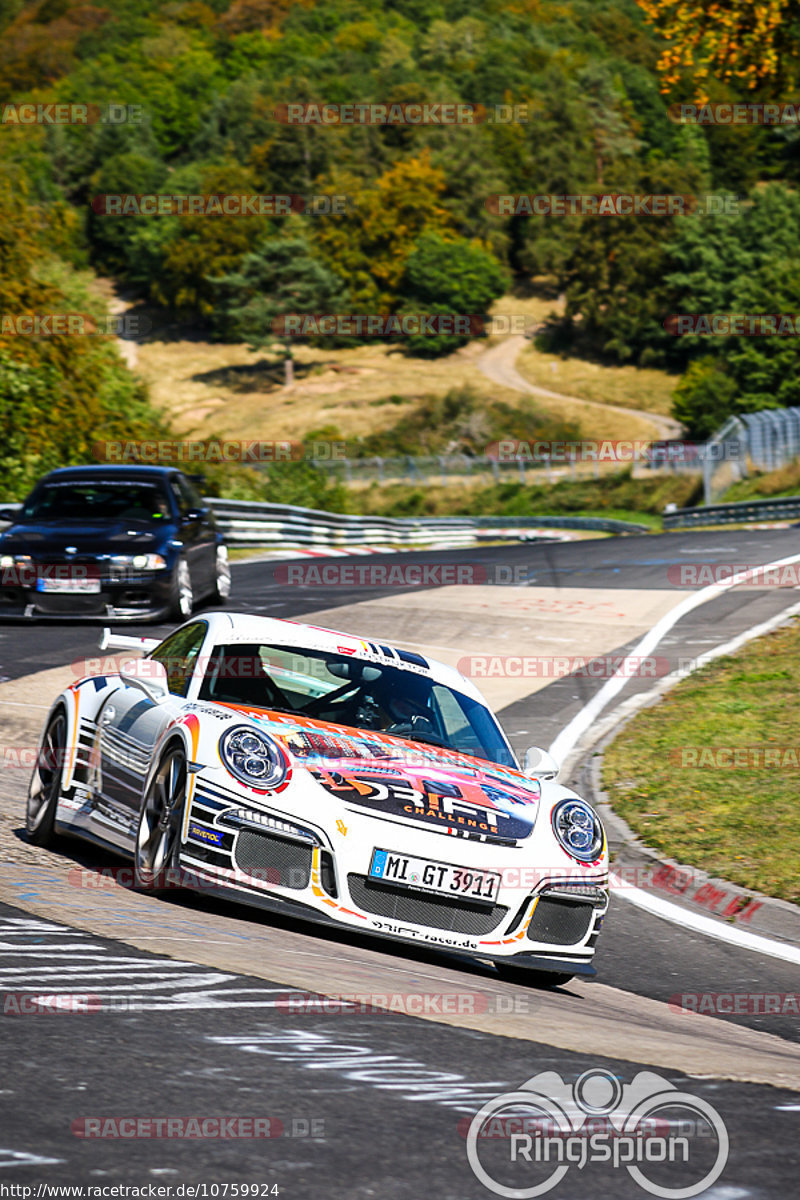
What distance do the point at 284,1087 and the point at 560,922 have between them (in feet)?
8.85

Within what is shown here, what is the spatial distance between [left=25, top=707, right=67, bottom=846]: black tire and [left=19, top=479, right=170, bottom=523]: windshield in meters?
8.54

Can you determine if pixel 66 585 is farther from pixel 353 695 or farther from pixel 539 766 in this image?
pixel 539 766

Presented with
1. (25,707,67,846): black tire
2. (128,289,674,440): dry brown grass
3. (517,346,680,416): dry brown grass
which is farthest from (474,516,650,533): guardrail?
(517,346,680,416): dry brown grass

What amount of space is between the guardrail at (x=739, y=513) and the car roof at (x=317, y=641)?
30.3m

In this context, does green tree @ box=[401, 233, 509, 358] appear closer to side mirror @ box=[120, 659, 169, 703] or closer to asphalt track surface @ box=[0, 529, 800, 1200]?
side mirror @ box=[120, 659, 169, 703]

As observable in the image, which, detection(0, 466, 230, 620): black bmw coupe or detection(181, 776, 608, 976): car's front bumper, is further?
detection(0, 466, 230, 620): black bmw coupe

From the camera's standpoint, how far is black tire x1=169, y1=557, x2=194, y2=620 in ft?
54.5

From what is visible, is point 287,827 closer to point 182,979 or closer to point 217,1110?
point 182,979

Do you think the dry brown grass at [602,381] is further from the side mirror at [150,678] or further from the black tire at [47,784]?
the side mirror at [150,678]

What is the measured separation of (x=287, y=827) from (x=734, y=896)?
120 inches

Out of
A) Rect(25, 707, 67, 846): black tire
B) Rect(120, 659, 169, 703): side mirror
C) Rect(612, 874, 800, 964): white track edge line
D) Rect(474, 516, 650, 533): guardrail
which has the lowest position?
Rect(474, 516, 650, 533): guardrail

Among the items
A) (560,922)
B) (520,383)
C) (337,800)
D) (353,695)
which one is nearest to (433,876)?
(337,800)

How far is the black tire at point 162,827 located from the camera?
→ 21.2 feet

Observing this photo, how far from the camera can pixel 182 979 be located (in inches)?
203
